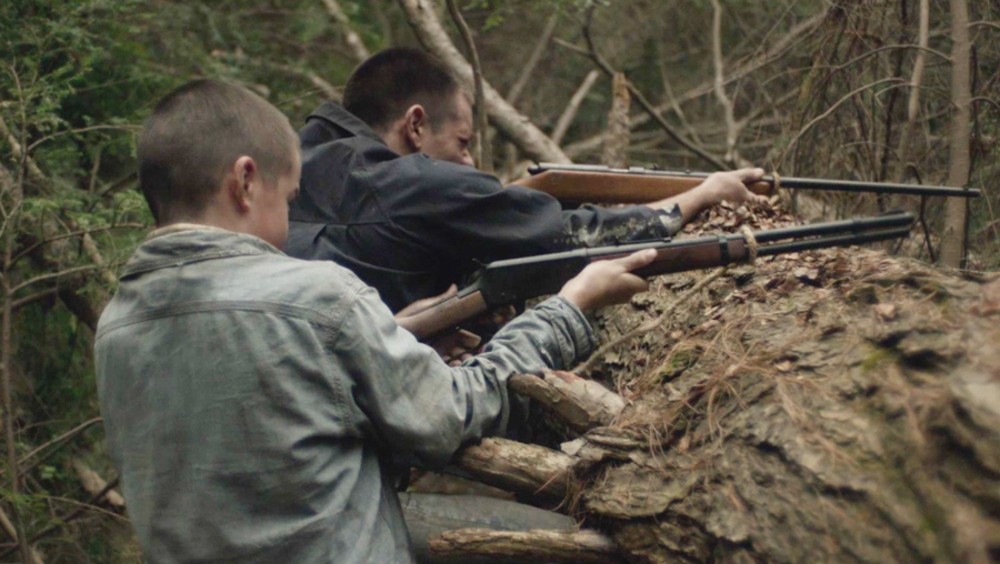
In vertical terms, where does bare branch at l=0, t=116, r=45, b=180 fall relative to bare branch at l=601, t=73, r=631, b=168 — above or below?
above

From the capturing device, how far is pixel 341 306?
237cm

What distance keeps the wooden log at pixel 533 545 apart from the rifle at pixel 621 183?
2.02m

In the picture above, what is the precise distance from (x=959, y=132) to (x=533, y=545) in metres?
2.85

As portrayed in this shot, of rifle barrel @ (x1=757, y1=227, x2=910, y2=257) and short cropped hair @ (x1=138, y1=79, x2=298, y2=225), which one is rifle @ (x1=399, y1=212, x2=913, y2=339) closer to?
rifle barrel @ (x1=757, y1=227, x2=910, y2=257)

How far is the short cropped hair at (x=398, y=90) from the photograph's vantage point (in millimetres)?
4094

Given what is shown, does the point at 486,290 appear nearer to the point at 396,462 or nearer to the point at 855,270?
the point at 396,462

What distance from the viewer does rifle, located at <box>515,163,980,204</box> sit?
421 cm

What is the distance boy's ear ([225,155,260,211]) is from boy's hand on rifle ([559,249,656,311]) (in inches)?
39.4

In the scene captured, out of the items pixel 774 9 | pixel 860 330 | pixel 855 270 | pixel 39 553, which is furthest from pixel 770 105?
pixel 39 553

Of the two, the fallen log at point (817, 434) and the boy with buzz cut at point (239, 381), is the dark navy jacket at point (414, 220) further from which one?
the boy with buzz cut at point (239, 381)

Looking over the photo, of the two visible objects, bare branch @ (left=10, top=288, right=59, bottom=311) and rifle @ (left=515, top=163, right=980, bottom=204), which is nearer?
rifle @ (left=515, top=163, right=980, bottom=204)

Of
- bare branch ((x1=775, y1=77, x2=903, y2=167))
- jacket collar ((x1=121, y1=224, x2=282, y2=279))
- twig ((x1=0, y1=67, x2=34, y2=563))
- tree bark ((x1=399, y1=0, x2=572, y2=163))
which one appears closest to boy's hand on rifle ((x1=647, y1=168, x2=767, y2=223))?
bare branch ((x1=775, y1=77, x2=903, y2=167))

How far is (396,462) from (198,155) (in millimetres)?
932

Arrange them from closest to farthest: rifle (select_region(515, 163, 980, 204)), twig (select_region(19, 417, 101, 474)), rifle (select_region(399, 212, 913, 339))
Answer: rifle (select_region(399, 212, 913, 339))
rifle (select_region(515, 163, 980, 204))
twig (select_region(19, 417, 101, 474))
